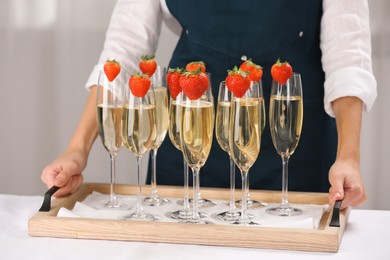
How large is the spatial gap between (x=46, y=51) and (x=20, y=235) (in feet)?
7.33

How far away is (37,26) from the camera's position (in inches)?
153

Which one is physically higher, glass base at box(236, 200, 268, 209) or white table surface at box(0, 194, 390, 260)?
glass base at box(236, 200, 268, 209)

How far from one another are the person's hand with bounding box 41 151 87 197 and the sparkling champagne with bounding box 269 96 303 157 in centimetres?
59

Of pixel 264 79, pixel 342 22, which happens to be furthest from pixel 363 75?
pixel 264 79

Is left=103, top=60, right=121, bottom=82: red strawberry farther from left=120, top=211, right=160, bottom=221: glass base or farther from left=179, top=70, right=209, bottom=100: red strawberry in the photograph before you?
left=120, top=211, right=160, bottom=221: glass base

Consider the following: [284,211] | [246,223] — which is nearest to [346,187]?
[284,211]

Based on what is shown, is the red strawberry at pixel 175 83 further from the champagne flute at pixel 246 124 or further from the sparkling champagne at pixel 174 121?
the champagne flute at pixel 246 124

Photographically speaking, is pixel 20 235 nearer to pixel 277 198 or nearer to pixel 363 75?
pixel 277 198

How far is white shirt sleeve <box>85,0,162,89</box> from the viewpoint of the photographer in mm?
2518

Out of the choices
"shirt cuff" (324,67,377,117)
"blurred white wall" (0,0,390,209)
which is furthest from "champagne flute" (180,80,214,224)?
"blurred white wall" (0,0,390,209)

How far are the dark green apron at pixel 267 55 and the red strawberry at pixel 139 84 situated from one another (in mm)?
775

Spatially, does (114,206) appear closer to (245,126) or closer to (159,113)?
(159,113)

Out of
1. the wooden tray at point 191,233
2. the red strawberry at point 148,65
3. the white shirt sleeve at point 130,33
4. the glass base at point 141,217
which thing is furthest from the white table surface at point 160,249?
the white shirt sleeve at point 130,33

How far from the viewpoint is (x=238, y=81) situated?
1.68 m
